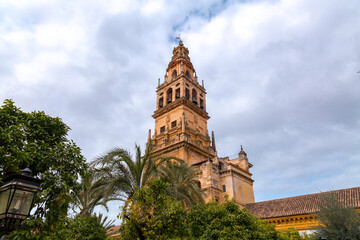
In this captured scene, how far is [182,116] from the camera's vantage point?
35594mm

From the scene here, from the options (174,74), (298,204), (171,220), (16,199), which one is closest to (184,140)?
(298,204)

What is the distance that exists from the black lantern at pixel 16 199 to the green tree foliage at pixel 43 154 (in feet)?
6.52

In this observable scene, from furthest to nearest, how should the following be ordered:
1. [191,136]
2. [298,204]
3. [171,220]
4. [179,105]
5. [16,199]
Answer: [179,105], [191,136], [298,204], [171,220], [16,199]

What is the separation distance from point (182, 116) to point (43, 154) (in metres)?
27.2

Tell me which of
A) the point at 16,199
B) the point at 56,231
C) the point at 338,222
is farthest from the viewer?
the point at 338,222

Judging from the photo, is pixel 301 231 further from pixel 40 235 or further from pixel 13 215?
pixel 13 215

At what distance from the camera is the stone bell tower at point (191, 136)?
2809cm

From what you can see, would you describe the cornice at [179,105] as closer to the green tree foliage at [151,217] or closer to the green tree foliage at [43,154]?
the green tree foliage at [151,217]

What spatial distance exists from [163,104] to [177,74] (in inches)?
249

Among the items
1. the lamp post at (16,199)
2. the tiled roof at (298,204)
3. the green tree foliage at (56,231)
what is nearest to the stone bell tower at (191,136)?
the tiled roof at (298,204)

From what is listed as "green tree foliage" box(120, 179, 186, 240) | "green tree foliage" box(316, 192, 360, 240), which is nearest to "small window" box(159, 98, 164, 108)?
"green tree foliage" box(316, 192, 360, 240)

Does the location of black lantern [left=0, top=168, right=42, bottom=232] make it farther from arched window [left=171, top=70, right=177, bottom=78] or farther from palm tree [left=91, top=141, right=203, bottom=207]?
arched window [left=171, top=70, right=177, bottom=78]

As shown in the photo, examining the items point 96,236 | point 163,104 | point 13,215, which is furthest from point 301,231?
point 163,104

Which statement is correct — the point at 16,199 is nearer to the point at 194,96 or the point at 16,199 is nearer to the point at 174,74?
the point at 194,96
